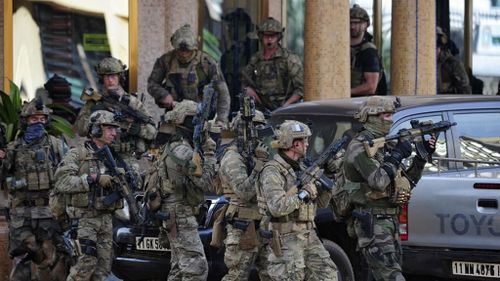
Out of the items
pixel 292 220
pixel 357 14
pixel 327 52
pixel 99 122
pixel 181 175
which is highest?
pixel 357 14

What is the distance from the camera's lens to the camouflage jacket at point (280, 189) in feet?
31.1

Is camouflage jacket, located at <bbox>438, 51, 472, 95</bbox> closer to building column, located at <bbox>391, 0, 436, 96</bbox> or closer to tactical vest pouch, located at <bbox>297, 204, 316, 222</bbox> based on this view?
building column, located at <bbox>391, 0, 436, 96</bbox>

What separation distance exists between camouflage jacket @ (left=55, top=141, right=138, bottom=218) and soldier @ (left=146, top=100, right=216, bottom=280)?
39cm

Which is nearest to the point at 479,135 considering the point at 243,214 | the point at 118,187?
the point at 243,214

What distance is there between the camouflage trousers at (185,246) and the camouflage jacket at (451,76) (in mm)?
7489

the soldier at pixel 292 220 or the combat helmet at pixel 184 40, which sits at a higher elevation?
the combat helmet at pixel 184 40

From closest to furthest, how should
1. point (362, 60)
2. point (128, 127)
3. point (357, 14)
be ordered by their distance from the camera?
point (128, 127), point (362, 60), point (357, 14)

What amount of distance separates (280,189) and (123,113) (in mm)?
3064

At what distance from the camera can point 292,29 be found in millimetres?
17719

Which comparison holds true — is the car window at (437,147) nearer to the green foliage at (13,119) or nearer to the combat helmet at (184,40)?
the combat helmet at (184,40)

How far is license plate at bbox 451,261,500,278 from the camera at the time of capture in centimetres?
1028

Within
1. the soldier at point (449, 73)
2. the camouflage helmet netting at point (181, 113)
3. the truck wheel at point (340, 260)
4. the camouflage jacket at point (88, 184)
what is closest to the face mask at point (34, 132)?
the camouflage jacket at point (88, 184)

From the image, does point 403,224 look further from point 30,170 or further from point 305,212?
point 30,170

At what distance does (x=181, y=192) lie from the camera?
422 inches
